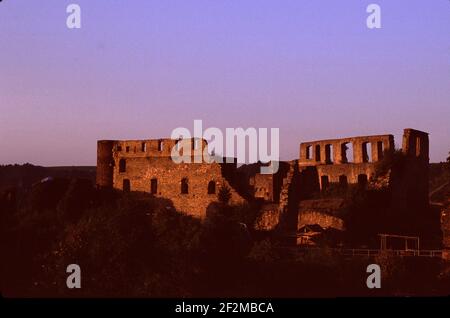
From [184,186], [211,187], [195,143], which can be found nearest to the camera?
[211,187]

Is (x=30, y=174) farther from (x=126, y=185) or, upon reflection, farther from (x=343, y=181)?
(x=343, y=181)

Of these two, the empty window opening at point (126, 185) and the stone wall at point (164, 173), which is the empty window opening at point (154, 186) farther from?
the empty window opening at point (126, 185)

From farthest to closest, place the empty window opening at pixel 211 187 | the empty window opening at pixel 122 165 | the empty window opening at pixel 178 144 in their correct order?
1. the empty window opening at pixel 122 165
2. the empty window opening at pixel 178 144
3. the empty window opening at pixel 211 187

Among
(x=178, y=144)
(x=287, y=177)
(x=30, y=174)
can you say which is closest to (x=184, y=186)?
(x=178, y=144)

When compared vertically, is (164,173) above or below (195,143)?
below

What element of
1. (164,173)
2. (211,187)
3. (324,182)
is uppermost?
(164,173)

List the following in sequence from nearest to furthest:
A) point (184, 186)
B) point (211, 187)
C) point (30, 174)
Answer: point (211, 187)
point (184, 186)
point (30, 174)

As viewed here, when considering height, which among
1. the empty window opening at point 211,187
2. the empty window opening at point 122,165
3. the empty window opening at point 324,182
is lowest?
the empty window opening at point 211,187

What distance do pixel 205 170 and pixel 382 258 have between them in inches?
608

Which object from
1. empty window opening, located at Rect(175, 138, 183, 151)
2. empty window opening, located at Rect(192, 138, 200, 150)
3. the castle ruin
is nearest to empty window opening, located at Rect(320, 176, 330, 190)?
the castle ruin

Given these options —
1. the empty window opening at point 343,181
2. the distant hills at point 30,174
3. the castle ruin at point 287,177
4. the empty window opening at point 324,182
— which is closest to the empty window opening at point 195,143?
the castle ruin at point 287,177

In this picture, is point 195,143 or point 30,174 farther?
point 30,174

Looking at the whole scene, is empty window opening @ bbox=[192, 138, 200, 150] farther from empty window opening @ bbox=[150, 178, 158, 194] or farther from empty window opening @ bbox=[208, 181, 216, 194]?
empty window opening @ bbox=[150, 178, 158, 194]
